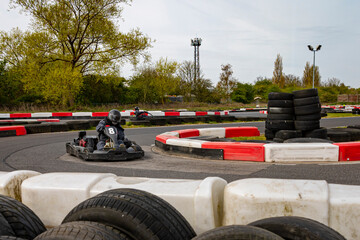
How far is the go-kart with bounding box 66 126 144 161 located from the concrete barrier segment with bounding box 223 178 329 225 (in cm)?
449

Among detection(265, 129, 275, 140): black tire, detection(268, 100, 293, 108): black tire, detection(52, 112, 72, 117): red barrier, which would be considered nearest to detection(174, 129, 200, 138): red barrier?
detection(265, 129, 275, 140): black tire

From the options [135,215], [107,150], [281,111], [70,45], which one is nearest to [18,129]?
[107,150]

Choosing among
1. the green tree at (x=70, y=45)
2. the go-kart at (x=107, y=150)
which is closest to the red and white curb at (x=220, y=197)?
the go-kart at (x=107, y=150)

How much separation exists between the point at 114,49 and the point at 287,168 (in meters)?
24.7

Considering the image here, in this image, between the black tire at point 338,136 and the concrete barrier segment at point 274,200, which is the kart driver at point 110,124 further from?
the black tire at point 338,136

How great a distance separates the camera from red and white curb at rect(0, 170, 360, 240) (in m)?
1.91

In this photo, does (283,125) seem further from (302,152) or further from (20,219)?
(20,219)

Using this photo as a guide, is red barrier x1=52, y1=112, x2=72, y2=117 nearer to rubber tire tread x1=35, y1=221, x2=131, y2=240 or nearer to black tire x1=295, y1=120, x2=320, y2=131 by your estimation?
black tire x1=295, y1=120, x2=320, y2=131

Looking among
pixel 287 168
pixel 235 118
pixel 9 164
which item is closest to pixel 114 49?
pixel 235 118

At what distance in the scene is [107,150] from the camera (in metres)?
6.54

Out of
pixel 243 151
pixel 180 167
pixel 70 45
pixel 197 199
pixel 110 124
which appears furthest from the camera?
pixel 70 45

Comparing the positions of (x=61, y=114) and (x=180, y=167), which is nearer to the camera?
(x=180, y=167)

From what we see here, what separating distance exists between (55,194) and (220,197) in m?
1.19

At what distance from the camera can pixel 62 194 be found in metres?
2.36
